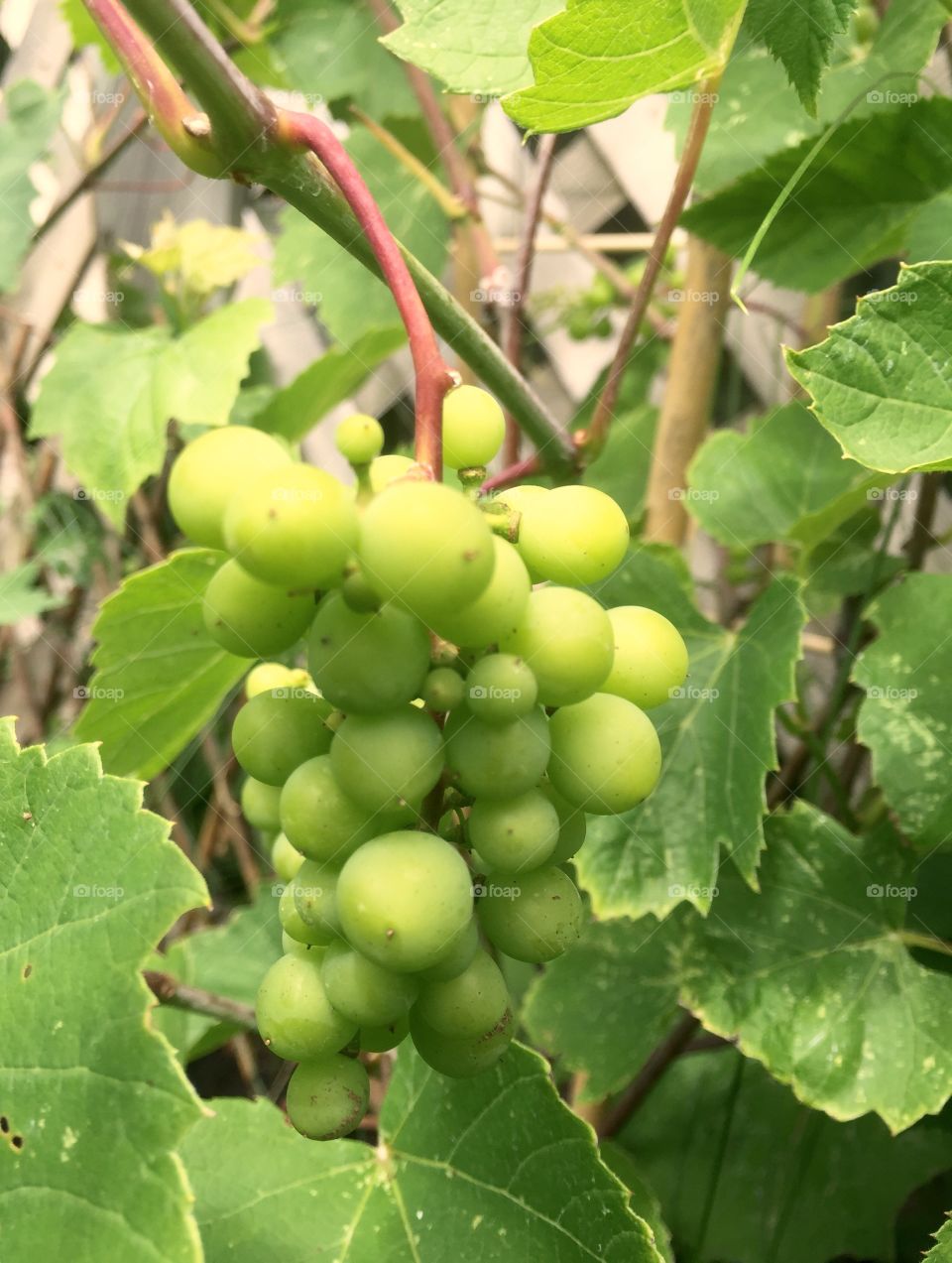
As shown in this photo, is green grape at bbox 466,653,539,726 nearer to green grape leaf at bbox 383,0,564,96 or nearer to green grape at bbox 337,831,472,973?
green grape at bbox 337,831,472,973

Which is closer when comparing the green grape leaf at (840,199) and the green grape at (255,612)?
the green grape at (255,612)

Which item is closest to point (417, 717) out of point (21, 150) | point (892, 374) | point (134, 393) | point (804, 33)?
point (892, 374)

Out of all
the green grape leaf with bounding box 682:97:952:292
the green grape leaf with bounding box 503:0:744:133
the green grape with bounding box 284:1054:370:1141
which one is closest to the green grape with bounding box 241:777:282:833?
the green grape with bounding box 284:1054:370:1141

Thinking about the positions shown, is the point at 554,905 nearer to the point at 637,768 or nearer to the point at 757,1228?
the point at 637,768

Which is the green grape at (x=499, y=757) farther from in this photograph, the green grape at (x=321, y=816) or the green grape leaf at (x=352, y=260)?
the green grape leaf at (x=352, y=260)

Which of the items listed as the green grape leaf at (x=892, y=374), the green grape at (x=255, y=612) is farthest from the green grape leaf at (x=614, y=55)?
the green grape at (x=255, y=612)

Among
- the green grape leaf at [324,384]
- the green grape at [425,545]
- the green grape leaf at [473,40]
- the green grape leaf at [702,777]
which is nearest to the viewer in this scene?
the green grape at [425,545]

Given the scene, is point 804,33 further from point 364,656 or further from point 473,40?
point 364,656
